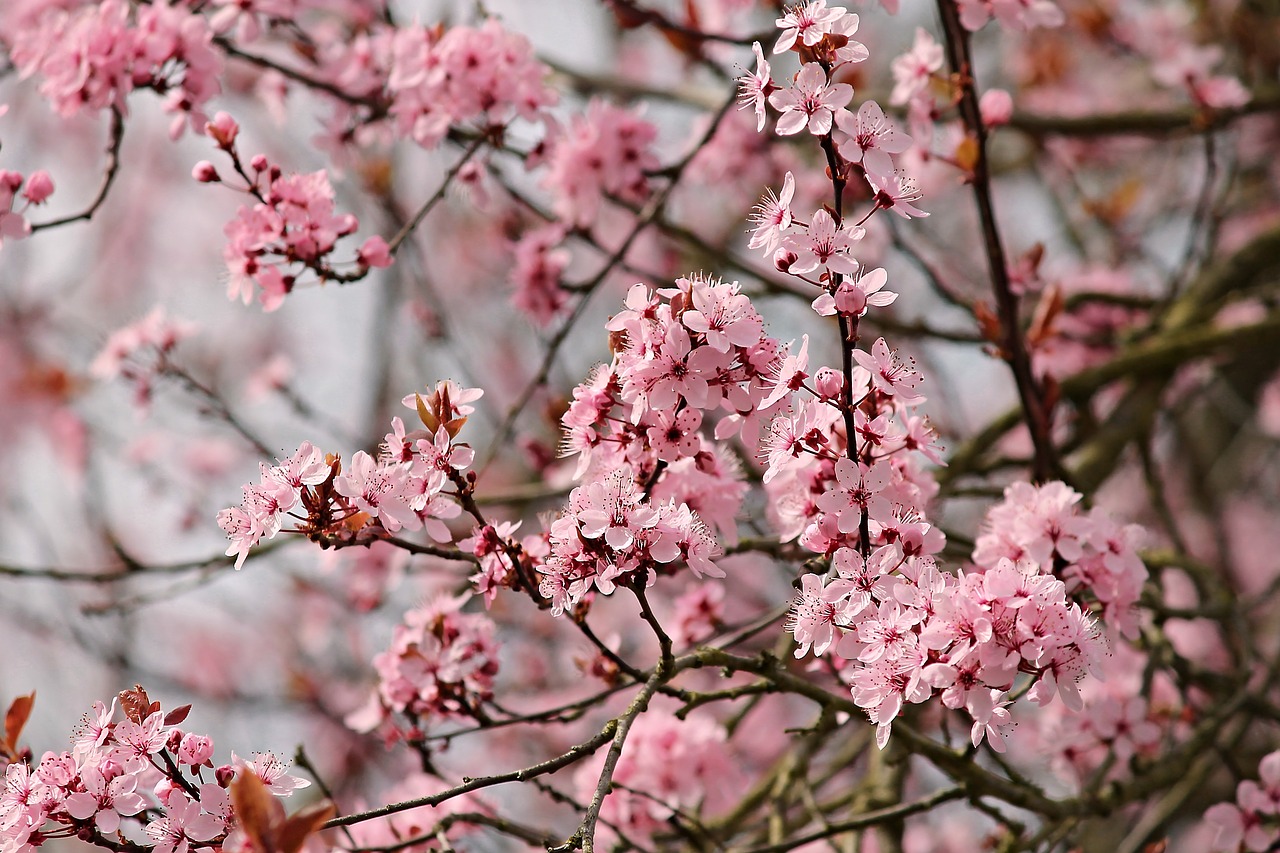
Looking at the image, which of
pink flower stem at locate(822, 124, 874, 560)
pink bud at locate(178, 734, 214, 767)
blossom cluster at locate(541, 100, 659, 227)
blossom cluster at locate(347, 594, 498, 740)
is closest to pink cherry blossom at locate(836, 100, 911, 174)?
pink flower stem at locate(822, 124, 874, 560)

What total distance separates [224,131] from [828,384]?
55.4 inches

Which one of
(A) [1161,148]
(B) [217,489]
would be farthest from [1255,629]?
(B) [217,489]

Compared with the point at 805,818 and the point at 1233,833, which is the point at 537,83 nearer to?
the point at 805,818

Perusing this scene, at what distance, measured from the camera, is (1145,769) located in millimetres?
2471

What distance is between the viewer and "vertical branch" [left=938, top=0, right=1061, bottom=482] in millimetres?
2328

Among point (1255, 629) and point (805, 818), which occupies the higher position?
point (1255, 629)

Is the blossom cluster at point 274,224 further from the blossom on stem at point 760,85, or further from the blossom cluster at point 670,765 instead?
the blossom cluster at point 670,765

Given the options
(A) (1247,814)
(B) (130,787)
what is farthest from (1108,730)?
(B) (130,787)

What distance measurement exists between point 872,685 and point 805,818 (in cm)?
105

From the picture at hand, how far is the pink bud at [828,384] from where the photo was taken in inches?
63.2

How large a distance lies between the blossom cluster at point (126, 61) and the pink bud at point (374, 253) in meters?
0.48

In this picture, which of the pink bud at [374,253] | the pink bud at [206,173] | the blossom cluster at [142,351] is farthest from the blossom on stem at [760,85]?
the blossom cluster at [142,351]

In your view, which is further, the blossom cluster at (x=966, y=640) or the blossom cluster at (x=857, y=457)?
the blossom cluster at (x=857, y=457)

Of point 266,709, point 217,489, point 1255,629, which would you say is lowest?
point 1255,629
